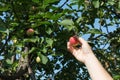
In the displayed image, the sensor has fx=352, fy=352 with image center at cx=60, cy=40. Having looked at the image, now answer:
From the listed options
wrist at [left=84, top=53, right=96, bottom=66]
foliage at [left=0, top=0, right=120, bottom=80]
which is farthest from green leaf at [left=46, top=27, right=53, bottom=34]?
wrist at [left=84, top=53, right=96, bottom=66]

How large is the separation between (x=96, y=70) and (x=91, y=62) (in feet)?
0.36

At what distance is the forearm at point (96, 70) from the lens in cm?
272

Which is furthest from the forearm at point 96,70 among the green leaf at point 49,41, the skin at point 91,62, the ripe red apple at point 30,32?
the ripe red apple at point 30,32

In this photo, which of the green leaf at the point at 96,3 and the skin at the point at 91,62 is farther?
the green leaf at the point at 96,3

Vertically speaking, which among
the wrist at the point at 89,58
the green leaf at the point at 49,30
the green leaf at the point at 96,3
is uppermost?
the green leaf at the point at 96,3

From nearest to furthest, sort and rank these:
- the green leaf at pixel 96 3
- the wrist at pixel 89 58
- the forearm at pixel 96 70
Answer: the forearm at pixel 96 70
the wrist at pixel 89 58
the green leaf at pixel 96 3

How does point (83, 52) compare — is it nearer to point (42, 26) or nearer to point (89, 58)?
point (89, 58)

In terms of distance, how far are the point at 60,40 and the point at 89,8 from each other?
747mm

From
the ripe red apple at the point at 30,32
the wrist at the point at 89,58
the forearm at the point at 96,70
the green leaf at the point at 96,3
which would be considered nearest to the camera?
the forearm at the point at 96,70

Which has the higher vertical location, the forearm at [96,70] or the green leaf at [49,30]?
the forearm at [96,70]

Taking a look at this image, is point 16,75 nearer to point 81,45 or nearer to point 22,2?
point 22,2

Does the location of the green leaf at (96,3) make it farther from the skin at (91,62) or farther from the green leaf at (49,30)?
the skin at (91,62)

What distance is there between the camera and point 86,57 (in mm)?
2949

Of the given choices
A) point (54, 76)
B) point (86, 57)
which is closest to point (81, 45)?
point (86, 57)
